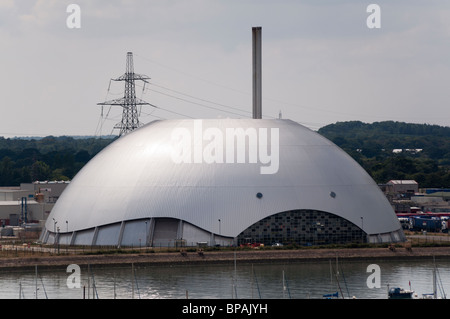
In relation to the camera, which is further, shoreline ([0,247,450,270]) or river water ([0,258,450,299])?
shoreline ([0,247,450,270])

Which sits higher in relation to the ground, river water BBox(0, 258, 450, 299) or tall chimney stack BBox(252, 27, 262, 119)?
tall chimney stack BBox(252, 27, 262, 119)

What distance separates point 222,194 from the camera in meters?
59.8

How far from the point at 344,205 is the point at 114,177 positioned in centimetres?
1496

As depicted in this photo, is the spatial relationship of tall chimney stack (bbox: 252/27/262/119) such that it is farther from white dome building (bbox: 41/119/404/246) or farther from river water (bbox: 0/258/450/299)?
river water (bbox: 0/258/450/299)

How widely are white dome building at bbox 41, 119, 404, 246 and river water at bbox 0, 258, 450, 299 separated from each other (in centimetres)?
367

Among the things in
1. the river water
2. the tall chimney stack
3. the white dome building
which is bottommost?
the river water
